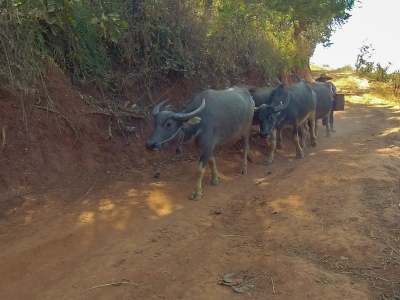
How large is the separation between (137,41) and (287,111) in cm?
→ 356

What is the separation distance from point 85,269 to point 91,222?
118cm

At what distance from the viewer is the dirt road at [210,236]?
4.14 m

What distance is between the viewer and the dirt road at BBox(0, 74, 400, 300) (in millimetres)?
4145

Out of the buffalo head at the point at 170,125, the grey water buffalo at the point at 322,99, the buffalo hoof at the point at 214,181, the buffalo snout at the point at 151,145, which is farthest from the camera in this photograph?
the grey water buffalo at the point at 322,99

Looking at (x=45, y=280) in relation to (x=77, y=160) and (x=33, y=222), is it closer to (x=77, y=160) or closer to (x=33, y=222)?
(x=33, y=222)

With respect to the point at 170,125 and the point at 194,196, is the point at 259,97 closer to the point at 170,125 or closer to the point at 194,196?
the point at 170,125

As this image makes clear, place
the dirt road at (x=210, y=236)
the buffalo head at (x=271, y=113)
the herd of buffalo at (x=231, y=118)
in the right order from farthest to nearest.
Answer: the buffalo head at (x=271, y=113)
the herd of buffalo at (x=231, y=118)
the dirt road at (x=210, y=236)

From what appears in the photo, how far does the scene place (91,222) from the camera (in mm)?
5617

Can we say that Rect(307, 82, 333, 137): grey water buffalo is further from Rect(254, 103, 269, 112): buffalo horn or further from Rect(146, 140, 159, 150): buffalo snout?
Rect(146, 140, 159, 150): buffalo snout

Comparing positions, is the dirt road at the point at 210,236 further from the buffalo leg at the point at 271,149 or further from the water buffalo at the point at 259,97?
the water buffalo at the point at 259,97

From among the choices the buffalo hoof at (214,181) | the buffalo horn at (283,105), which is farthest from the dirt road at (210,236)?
the buffalo horn at (283,105)

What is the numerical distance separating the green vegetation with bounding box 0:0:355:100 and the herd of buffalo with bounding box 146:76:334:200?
124 centimetres

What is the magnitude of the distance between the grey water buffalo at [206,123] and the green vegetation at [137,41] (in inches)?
68.3

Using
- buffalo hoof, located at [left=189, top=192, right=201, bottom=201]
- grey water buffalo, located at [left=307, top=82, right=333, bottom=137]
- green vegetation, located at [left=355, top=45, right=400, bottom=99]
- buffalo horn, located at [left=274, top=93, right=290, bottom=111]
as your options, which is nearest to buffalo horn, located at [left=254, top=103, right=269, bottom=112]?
buffalo horn, located at [left=274, top=93, right=290, bottom=111]
